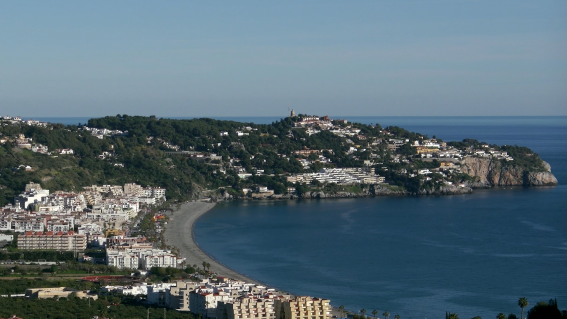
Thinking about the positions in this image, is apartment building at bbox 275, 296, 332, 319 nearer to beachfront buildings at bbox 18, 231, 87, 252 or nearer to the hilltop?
beachfront buildings at bbox 18, 231, 87, 252

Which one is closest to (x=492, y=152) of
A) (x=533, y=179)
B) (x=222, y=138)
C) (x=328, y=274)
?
(x=533, y=179)

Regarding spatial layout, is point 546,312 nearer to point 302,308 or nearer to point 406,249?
point 302,308

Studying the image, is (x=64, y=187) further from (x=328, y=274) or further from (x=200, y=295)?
(x=200, y=295)

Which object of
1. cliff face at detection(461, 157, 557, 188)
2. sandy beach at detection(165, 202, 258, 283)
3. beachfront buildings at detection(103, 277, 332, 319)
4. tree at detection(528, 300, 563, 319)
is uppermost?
cliff face at detection(461, 157, 557, 188)

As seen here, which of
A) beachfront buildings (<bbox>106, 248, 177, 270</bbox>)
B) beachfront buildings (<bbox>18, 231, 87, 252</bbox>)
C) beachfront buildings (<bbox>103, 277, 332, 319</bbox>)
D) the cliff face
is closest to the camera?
beachfront buildings (<bbox>103, 277, 332, 319</bbox>)

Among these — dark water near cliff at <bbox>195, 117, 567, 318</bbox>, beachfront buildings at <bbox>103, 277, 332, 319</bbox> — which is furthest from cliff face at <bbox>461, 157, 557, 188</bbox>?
beachfront buildings at <bbox>103, 277, 332, 319</bbox>

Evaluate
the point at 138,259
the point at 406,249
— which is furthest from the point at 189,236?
the point at 406,249

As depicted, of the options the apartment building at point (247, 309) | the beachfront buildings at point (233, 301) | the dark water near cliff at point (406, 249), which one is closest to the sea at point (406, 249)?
the dark water near cliff at point (406, 249)
